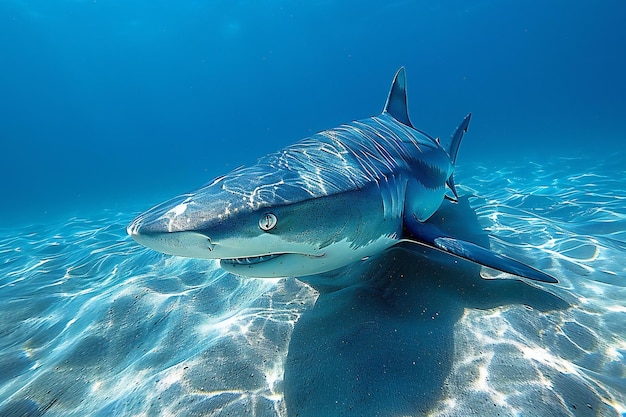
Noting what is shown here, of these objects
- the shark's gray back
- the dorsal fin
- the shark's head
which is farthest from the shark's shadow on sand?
the dorsal fin

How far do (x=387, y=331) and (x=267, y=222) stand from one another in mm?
1265

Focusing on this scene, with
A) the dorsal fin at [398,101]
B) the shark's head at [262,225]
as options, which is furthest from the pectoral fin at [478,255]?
the dorsal fin at [398,101]

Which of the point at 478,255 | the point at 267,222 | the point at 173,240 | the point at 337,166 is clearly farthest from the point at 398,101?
the point at 173,240

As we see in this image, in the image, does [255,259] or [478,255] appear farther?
[478,255]

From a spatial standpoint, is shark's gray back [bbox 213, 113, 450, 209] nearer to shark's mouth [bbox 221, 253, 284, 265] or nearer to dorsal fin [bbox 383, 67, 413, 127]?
shark's mouth [bbox 221, 253, 284, 265]

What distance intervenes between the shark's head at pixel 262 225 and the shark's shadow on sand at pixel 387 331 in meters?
0.53

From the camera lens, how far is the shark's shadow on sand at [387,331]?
1.76 meters

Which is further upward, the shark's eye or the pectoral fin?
the shark's eye

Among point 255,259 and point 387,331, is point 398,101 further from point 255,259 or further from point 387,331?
point 255,259

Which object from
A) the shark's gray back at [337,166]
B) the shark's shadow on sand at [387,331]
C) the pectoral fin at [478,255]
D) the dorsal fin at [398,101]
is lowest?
the shark's shadow on sand at [387,331]

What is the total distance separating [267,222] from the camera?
68.1 inches

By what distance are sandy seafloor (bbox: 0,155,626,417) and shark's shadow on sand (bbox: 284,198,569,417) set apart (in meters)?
0.01

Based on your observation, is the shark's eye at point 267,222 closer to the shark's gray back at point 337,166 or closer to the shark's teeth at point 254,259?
the shark's gray back at point 337,166

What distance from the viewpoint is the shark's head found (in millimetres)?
1612
